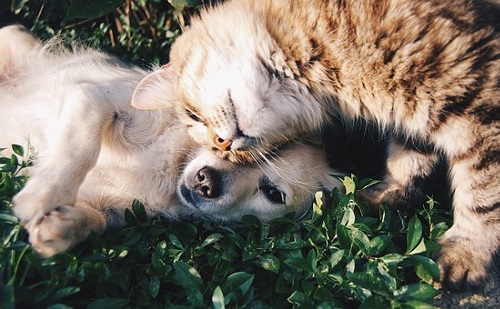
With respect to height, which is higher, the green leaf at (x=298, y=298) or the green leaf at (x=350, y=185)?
the green leaf at (x=350, y=185)

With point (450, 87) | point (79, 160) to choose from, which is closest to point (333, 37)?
point (450, 87)

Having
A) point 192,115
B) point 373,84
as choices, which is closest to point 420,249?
point 373,84

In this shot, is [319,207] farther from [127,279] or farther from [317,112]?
[127,279]

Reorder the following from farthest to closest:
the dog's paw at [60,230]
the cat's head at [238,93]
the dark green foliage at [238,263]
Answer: the cat's head at [238,93]
the dog's paw at [60,230]
the dark green foliage at [238,263]

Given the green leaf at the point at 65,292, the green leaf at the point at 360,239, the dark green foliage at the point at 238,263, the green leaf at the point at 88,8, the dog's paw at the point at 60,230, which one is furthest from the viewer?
the green leaf at the point at 88,8

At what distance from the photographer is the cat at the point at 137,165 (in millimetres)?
2682

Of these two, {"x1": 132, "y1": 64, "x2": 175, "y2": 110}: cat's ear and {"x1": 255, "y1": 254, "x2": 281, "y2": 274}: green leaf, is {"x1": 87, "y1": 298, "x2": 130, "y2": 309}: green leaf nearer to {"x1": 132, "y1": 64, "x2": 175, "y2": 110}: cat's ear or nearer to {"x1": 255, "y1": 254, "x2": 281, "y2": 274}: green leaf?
{"x1": 255, "y1": 254, "x2": 281, "y2": 274}: green leaf

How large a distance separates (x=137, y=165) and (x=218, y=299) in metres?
1.16

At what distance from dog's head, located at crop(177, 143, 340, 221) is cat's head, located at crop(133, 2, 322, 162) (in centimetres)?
10

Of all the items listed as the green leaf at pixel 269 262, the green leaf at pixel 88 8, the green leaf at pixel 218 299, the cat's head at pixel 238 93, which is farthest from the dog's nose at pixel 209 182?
the green leaf at pixel 88 8

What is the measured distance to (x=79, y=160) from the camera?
260 centimetres

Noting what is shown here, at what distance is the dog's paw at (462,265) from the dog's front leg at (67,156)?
1.64 metres

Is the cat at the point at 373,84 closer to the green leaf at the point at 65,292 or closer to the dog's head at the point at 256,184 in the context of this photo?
the dog's head at the point at 256,184

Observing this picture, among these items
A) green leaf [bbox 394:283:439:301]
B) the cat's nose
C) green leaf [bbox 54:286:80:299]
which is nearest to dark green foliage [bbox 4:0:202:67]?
the cat's nose
